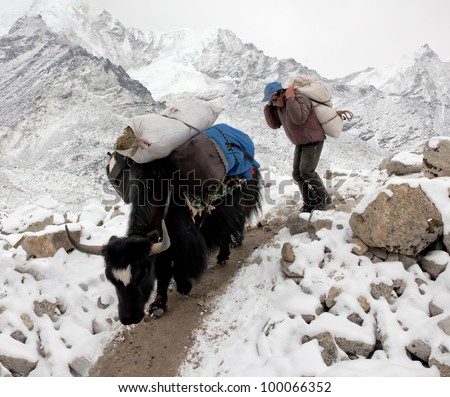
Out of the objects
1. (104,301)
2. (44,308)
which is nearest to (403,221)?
(104,301)

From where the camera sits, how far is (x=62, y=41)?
82.3 metres

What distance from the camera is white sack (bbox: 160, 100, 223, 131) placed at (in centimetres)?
317

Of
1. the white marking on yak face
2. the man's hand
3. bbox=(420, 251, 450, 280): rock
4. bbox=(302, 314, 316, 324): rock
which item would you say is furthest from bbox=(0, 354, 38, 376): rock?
the man's hand

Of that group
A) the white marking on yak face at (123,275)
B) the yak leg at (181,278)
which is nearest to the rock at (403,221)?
the yak leg at (181,278)

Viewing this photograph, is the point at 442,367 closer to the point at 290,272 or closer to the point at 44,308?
the point at 290,272

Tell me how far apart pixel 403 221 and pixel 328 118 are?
1.24 m

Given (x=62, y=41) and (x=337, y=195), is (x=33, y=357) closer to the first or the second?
(x=337, y=195)

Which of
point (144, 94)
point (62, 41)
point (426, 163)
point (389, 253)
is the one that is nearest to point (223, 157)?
point (389, 253)

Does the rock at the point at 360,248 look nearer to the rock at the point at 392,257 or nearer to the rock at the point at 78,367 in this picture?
the rock at the point at 392,257

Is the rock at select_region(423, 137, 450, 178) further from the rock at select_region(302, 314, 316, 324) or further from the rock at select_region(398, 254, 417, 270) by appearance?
the rock at select_region(302, 314, 316, 324)

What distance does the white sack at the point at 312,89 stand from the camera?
3.41 metres

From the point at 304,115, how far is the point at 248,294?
1.64m

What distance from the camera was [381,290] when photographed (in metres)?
2.54

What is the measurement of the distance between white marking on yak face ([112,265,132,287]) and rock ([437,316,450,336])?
1878mm
